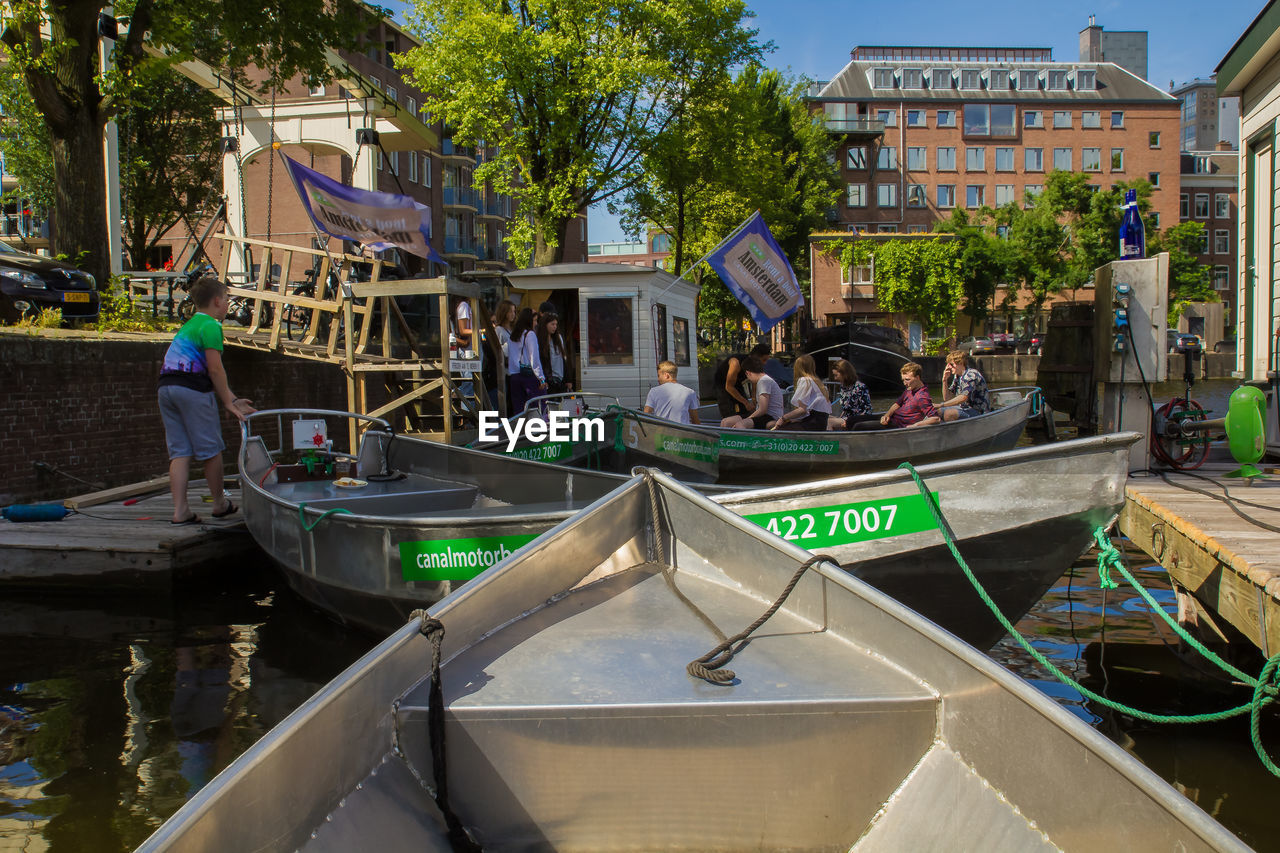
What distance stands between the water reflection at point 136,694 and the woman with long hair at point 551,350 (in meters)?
5.70

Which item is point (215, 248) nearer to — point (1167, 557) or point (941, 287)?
point (941, 287)

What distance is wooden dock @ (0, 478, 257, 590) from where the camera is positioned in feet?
23.9

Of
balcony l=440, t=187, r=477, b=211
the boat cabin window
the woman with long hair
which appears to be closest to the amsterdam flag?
the boat cabin window

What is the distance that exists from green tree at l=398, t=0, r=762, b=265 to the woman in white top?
12450mm

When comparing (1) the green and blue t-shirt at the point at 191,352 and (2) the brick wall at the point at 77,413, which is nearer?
(1) the green and blue t-shirt at the point at 191,352

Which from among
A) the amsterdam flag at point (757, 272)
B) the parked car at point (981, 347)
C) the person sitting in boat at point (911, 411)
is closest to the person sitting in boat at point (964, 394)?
the person sitting in boat at point (911, 411)

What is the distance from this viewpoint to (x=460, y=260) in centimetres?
5559

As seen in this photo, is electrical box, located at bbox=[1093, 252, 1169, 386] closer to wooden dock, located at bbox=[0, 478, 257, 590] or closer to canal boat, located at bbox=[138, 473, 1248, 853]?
canal boat, located at bbox=[138, 473, 1248, 853]

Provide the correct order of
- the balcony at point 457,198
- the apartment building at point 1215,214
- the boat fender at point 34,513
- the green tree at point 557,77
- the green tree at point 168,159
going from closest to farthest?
the boat fender at point 34,513
the green tree at point 557,77
the green tree at point 168,159
the balcony at point 457,198
the apartment building at point 1215,214

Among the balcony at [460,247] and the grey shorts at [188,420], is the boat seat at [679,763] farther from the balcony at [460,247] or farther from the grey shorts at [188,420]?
the balcony at [460,247]

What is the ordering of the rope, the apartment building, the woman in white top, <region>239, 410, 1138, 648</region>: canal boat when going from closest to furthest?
the rope → <region>239, 410, 1138, 648</region>: canal boat → the woman in white top → the apartment building

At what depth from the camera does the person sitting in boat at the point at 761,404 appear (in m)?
11.5

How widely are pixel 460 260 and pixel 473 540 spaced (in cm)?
5234

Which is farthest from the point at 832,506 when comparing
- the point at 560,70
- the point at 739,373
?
the point at 560,70
